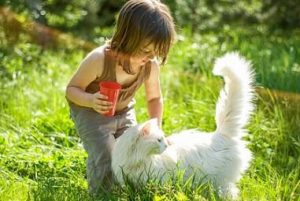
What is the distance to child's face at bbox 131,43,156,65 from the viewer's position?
3605mm

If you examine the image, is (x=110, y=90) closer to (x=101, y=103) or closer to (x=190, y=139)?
(x=101, y=103)

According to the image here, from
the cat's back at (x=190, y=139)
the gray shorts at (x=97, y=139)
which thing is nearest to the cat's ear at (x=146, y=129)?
the cat's back at (x=190, y=139)

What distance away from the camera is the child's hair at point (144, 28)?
357cm

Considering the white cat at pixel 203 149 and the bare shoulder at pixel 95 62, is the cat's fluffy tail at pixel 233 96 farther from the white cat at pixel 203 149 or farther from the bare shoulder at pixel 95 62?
the bare shoulder at pixel 95 62

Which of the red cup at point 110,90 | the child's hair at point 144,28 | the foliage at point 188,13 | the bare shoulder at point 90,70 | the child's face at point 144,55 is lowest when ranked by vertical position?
the red cup at point 110,90

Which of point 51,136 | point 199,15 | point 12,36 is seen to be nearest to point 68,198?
point 51,136

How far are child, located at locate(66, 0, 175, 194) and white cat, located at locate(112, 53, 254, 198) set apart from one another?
9.1 inches

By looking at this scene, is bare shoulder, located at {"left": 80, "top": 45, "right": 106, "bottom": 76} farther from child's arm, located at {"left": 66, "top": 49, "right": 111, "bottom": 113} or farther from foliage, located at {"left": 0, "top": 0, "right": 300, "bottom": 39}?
foliage, located at {"left": 0, "top": 0, "right": 300, "bottom": 39}

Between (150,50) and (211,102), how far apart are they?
1761 millimetres

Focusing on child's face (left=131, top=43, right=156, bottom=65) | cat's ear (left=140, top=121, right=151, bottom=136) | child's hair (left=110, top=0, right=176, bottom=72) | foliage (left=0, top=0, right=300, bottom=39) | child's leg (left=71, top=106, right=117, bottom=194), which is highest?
foliage (left=0, top=0, right=300, bottom=39)

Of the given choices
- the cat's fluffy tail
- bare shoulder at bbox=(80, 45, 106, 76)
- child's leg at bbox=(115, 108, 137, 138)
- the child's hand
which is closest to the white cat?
the cat's fluffy tail

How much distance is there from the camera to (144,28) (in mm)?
3562

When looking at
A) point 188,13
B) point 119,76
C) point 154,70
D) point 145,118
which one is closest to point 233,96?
point 154,70

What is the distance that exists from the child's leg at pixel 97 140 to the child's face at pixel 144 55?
1.32 ft
